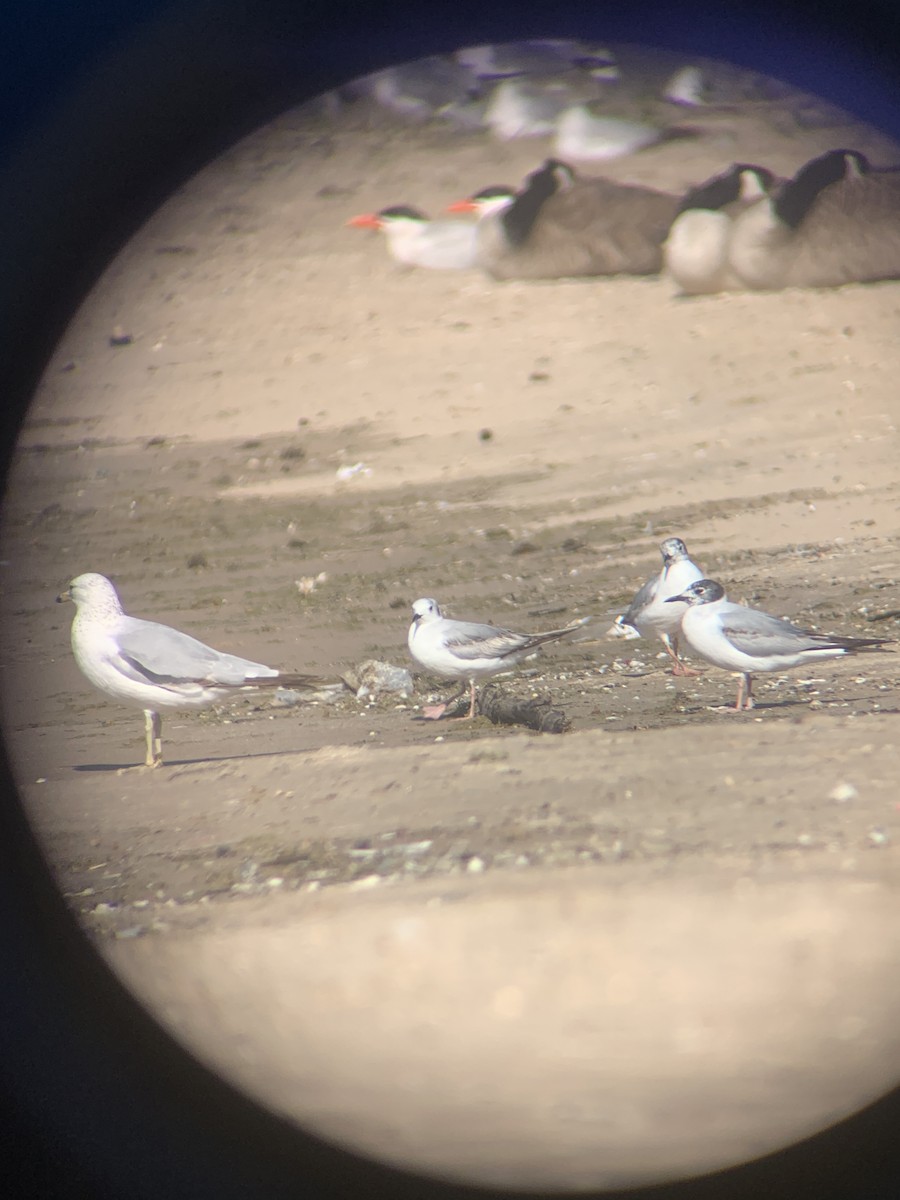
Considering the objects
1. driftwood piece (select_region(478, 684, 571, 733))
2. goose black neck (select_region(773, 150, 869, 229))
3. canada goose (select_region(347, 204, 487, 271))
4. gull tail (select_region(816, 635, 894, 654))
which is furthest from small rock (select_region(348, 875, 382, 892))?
goose black neck (select_region(773, 150, 869, 229))

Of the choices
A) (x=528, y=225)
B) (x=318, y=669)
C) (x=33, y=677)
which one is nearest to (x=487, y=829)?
(x=318, y=669)

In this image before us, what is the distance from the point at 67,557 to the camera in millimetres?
2084

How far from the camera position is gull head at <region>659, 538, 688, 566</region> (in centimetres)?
222

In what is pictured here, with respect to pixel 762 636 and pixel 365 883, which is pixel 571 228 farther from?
pixel 365 883

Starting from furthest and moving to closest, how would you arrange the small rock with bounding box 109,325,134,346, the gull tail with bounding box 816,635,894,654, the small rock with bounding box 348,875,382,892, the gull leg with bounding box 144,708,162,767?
the gull tail with bounding box 816,635,894,654
the gull leg with bounding box 144,708,162,767
the small rock with bounding box 109,325,134,346
the small rock with bounding box 348,875,382,892

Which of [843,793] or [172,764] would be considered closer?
[843,793]

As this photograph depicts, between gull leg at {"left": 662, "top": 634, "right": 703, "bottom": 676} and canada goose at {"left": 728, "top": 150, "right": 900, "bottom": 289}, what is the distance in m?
0.70

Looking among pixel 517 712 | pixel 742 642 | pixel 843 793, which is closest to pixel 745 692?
pixel 742 642

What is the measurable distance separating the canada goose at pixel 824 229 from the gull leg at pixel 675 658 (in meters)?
0.70

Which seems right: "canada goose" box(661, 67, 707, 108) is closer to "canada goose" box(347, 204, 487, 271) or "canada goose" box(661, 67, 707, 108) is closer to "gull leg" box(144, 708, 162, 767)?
"canada goose" box(347, 204, 487, 271)

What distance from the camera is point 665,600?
2166 mm

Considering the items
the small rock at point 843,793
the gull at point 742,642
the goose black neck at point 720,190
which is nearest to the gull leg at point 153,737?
the gull at point 742,642

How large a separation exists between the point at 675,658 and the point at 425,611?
0.53 meters

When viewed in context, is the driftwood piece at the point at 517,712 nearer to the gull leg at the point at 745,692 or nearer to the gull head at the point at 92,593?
the gull leg at the point at 745,692
